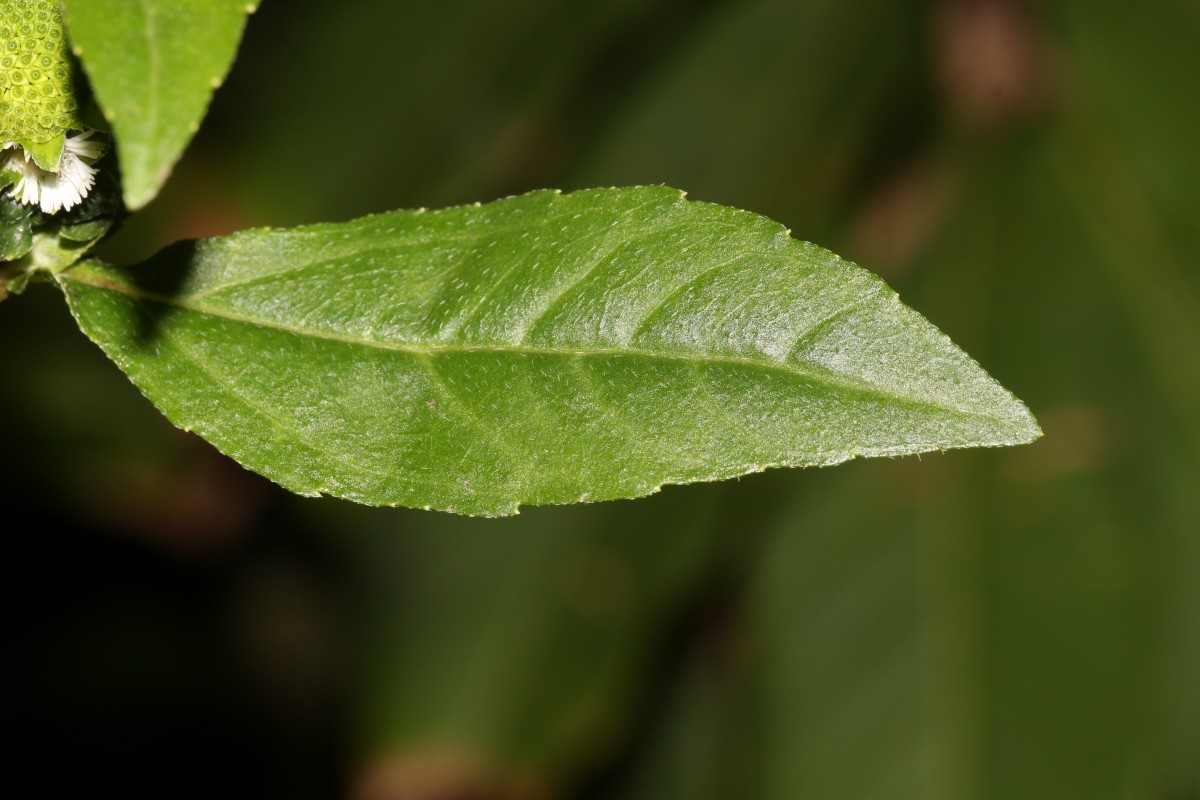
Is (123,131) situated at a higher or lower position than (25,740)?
higher

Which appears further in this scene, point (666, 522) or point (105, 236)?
point (666, 522)

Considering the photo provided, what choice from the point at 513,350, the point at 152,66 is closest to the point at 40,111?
the point at 152,66

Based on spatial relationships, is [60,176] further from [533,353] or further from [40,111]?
[533,353]

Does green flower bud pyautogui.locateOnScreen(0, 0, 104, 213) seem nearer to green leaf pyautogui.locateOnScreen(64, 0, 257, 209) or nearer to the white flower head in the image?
the white flower head

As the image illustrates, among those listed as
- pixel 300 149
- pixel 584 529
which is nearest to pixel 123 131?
pixel 584 529

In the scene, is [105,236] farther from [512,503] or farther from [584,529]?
[584,529]

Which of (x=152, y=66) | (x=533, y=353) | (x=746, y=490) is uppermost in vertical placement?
(x=152, y=66)
